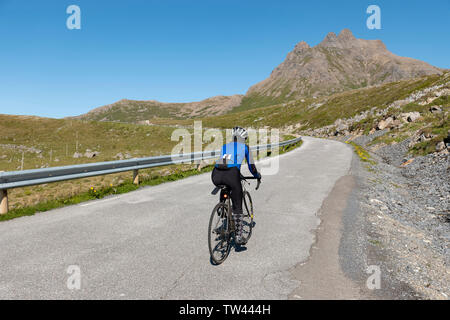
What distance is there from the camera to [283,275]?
4477 mm

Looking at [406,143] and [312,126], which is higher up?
[312,126]

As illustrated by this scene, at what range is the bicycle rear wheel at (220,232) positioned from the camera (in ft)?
16.1

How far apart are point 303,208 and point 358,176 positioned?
676cm

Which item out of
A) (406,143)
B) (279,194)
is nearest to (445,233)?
(279,194)

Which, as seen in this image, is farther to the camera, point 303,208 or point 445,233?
point 303,208

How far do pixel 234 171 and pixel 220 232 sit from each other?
1.09 metres

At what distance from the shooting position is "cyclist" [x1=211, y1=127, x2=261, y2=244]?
17.3ft

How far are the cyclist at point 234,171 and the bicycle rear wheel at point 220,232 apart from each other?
10.9 inches

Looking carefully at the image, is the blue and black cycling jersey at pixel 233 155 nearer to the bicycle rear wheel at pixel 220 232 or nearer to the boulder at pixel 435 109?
the bicycle rear wheel at pixel 220 232

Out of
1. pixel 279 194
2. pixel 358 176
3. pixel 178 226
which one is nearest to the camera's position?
pixel 178 226

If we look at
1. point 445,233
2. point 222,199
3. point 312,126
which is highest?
point 312,126

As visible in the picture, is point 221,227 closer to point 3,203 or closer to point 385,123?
point 3,203

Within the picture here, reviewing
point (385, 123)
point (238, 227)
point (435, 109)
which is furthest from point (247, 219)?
point (385, 123)
